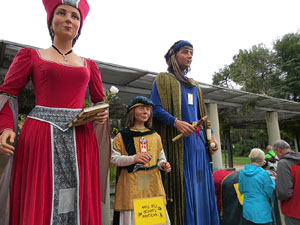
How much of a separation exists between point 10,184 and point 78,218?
17.4 inches

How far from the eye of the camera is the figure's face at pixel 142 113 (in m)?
2.32

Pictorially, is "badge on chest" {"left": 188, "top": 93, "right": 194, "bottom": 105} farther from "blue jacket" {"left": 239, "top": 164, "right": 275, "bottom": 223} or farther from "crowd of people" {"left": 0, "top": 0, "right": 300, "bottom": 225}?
"blue jacket" {"left": 239, "top": 164, "right": 275, "bottom": 223}

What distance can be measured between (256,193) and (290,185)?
1.62 ft

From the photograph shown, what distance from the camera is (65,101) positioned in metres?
1.49

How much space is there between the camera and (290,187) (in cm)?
324

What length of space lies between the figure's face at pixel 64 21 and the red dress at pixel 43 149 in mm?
216

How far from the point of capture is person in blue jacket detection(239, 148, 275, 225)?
3195 millimetres

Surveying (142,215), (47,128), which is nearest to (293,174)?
(142,215)

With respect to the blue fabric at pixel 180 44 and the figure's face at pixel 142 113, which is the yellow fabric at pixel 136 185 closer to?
the figure's face at pixel 142 113

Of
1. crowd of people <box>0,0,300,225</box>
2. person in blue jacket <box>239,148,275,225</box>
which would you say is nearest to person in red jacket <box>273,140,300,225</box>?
person in blue jacket <box>239,148,275,225</box>

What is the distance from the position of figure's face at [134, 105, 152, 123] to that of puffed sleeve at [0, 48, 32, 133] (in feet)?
3.64

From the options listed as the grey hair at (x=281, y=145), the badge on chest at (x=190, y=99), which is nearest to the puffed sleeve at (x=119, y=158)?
the badge on chest at (x=190, y=99)

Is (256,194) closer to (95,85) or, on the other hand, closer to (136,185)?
(136,185)

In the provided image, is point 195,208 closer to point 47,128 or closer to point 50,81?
point 47,128
